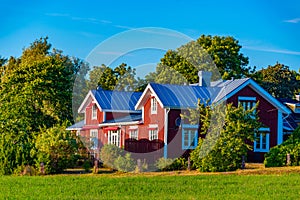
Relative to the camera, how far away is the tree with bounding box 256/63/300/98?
238 ft

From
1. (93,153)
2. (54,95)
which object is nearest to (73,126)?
(54,95)

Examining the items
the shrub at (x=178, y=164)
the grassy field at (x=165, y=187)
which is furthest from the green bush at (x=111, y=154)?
the grassy field at (x=165, y=187)

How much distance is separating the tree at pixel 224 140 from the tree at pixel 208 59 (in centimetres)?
2374

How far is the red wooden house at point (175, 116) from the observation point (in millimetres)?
34344

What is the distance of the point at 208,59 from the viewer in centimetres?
5675

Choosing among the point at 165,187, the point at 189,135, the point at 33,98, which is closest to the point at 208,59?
the point at 33,98

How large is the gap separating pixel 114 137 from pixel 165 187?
1939 cm

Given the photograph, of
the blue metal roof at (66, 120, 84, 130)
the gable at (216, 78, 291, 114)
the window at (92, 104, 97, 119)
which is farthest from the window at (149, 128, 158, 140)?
the blue metal roof at (66, 120, 84, 130)

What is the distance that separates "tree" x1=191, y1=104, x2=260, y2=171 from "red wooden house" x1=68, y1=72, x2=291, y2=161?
1666mm

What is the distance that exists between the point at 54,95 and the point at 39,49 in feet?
49.7

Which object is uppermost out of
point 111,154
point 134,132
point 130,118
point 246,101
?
point 246,101

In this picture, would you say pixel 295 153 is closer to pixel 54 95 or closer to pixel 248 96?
pixel 248 96

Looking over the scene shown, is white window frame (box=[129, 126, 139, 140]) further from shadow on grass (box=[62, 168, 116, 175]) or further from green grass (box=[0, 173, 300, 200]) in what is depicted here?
green grass (box=[0, 173, 300, 200])

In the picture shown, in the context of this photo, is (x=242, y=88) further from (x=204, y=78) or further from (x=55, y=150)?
(x=55, y=150)
